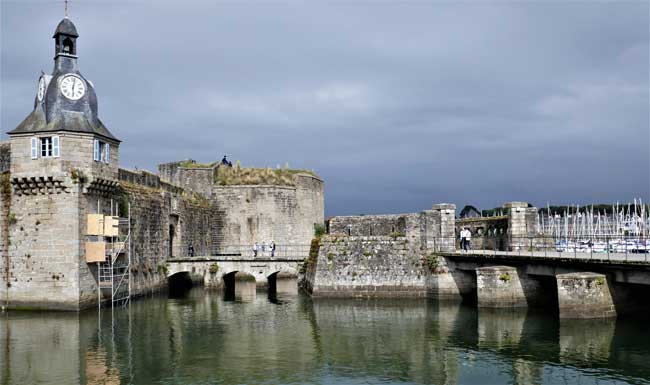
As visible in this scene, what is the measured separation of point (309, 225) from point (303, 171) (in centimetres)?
427

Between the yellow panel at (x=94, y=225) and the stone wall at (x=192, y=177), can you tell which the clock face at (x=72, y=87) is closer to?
the yellow panel at (x=94, y=225)

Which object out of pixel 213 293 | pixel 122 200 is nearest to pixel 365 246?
pixel 213 293

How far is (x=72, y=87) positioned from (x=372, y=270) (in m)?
15.3

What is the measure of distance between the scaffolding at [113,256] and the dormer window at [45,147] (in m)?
2.93

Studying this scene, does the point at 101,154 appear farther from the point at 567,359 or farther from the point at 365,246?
the point at 567,359

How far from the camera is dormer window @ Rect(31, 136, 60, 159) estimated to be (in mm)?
26203

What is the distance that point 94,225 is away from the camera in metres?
26.7

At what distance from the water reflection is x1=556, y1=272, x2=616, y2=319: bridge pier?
0.51m

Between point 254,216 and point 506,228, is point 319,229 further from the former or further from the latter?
point 506,228

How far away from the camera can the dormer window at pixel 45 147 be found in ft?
86.0

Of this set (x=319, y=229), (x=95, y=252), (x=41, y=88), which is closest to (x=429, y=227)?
(x=95, y=252)

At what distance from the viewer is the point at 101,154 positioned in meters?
27.8

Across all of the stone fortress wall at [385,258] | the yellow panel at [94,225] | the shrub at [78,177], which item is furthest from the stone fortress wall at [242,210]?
the shrub at [78,177]

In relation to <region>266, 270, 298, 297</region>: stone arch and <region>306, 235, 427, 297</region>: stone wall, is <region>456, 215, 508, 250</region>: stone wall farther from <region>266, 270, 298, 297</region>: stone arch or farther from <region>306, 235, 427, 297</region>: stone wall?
<region>266, 270, 298, 297</region>: stone arch
